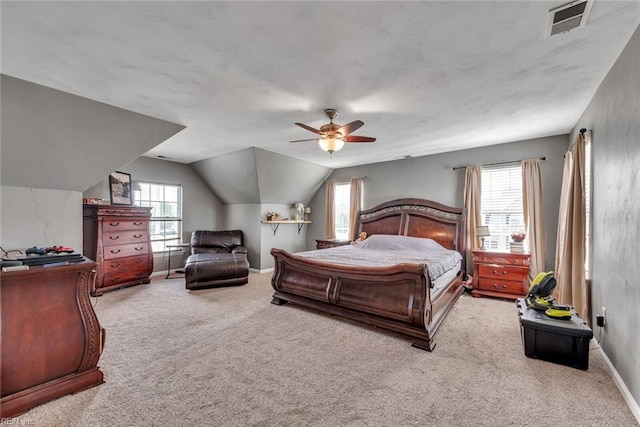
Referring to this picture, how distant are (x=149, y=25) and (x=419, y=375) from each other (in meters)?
3.32

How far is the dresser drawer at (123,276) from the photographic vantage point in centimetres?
448

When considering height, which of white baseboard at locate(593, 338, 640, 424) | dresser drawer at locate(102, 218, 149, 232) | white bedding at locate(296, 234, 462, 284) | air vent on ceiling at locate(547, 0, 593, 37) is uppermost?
air vent on ceiling at locate(547, 0, 593, 37)

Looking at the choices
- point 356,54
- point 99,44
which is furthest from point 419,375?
point 99,44

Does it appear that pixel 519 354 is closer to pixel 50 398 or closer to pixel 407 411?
pixel 407 411

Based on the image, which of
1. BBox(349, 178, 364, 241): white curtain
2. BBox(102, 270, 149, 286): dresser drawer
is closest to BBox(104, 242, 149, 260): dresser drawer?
BBox(102, 270, 149, 286): dresser drawer

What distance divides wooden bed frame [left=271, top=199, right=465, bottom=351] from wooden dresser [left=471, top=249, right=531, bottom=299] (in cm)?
31

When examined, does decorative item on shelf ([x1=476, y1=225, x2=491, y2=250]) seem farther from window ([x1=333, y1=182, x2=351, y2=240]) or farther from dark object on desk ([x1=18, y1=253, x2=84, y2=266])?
dark object on desk ([x1=18, y1=253, x2=84, y2=266])

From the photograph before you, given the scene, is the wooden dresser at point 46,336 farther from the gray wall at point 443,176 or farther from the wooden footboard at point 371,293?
the gray wall at point 443,176

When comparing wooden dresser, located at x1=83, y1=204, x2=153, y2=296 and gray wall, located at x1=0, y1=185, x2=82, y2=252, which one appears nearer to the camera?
gray wall, located at x1=0, y1=185, x2=82, y2=252

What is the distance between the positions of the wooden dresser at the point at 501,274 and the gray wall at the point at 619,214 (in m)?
1.41

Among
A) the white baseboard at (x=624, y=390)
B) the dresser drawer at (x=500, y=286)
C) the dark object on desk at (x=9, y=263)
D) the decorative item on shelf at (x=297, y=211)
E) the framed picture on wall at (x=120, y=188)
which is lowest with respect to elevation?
the white baseboard at (x=624, y=390)

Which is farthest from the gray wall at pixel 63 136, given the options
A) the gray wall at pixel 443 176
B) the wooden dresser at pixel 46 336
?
the gray wall at pixel 443 176

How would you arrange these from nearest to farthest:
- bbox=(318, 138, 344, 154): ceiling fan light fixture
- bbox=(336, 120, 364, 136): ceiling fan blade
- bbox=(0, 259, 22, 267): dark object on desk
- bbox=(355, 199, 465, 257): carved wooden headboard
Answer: bbox=(0, 259, 22, 267): dark object on desk, bbox=(336, 120, 364, 136): ceiling fan blade, bbox=(318, 138, 344, 154): ceiling fan light fixture, bbox=(355, 199, 465, 257): carved wooden headboard

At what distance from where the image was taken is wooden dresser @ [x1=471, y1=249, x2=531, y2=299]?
408 centimetres
